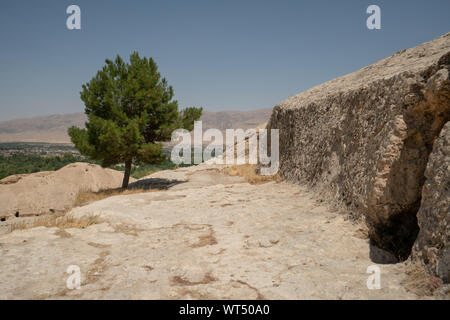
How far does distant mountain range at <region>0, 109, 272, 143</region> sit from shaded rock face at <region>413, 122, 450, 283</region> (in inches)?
5368

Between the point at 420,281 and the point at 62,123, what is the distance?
202671 millimetres

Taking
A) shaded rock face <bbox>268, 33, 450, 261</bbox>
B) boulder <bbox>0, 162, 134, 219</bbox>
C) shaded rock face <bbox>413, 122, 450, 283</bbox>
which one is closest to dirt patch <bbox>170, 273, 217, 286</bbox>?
shaded rock face <bbox>413, 122, 450, 283</bbox>

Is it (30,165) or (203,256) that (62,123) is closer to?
(30,165)

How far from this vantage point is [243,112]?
173 metres

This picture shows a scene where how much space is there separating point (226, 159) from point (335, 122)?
38.1 ft

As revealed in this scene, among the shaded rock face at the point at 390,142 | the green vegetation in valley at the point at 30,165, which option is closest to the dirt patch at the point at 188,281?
the shaded rock face at the point at 390,142

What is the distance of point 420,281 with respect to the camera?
2416 mm

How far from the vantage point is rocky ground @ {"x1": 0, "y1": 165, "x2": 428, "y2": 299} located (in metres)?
2.54

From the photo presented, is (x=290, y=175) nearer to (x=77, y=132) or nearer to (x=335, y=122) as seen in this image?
(x=335, y=122)

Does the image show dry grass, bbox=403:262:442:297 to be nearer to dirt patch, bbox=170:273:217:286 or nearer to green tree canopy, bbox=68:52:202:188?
dirt patch, bbox=170:273:217:286

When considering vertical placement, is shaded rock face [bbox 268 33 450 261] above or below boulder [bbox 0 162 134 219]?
above

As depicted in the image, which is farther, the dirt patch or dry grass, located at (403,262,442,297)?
the dirt patch

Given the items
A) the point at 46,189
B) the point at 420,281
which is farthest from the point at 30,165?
the point at 420,281
